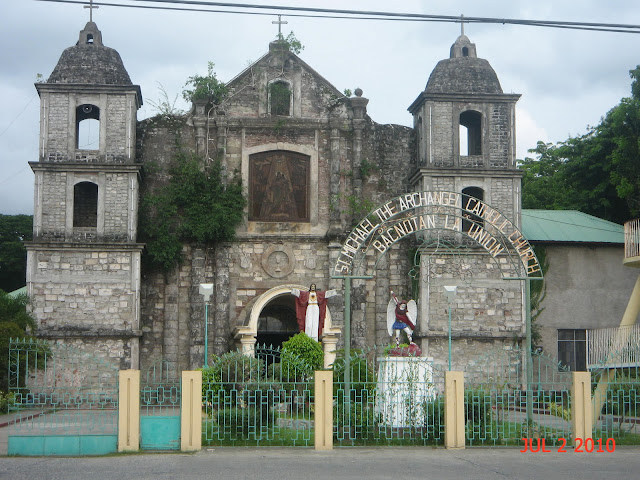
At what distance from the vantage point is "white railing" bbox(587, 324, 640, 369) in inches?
836

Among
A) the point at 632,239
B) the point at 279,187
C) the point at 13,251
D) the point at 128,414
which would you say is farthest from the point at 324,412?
the point at 13,251

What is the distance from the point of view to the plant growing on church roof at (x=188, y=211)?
2539 centimetres

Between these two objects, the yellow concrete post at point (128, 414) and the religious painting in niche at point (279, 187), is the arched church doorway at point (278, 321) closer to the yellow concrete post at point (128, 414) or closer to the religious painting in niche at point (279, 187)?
the religious painting in niche at point (279, 187)

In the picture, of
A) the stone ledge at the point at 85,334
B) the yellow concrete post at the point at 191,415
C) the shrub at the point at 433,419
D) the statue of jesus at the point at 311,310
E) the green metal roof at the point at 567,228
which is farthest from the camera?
the green metal roof at the point at 567,228

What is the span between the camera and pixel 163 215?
84.1ft

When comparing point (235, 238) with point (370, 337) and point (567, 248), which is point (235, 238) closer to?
point (370, 337)

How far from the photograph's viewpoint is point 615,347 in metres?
23.0

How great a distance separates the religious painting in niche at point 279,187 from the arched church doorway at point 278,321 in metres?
2.47

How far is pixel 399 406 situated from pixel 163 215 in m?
11.1

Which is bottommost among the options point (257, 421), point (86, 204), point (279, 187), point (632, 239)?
point (257, 421)

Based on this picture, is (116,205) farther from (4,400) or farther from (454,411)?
(454,411)

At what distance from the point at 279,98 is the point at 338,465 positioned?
49.0 feet

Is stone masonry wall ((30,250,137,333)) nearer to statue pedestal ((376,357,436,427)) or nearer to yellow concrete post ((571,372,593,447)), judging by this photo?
statue pedestal ((376,357,436,427))
